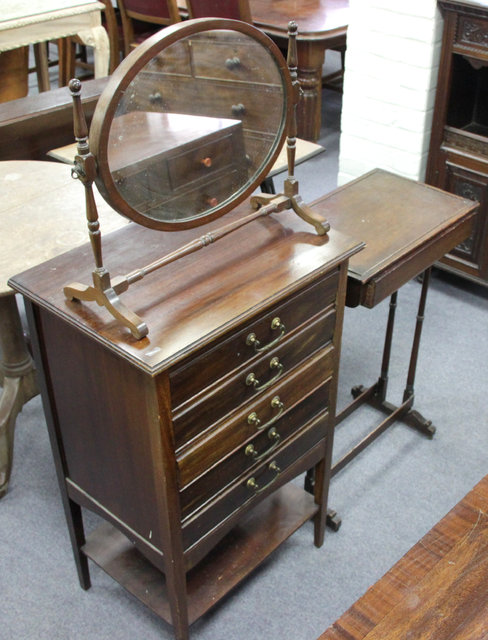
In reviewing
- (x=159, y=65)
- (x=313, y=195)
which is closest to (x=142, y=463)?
(x=159, y=65)

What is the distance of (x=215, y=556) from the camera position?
202 centimetres

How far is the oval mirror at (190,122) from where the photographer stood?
1.30 meters

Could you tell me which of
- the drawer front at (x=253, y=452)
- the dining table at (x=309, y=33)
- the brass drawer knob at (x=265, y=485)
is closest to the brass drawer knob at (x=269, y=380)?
the drawer front at (x=253, y=452)

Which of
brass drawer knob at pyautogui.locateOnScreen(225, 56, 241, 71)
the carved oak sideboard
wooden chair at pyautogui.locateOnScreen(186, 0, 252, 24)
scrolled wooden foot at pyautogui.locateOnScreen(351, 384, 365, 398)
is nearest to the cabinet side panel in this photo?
brass drawer knob at pyautogui.locateOnScreen(225, 56, 241, 71)

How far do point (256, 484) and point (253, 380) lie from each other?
316 millimetres

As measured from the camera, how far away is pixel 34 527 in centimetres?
229

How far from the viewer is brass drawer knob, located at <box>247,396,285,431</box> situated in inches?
65.8

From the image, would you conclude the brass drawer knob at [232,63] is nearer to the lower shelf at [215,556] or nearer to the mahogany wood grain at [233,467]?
the mahogany wood grain at [233,467]

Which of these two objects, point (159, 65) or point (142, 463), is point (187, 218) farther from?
point (142, 463)

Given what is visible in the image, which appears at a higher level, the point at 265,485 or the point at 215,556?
the point at 265,485

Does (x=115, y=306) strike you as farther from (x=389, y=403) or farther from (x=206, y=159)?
(x=389, y=403)

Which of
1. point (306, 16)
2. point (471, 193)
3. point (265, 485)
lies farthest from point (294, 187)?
point (306, 16)

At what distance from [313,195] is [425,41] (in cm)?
115

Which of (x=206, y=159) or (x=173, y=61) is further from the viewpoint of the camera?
(x=206, y=159)
